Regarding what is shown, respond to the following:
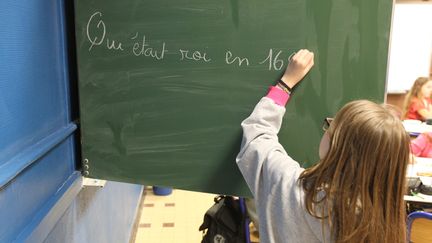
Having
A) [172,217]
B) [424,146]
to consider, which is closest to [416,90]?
[424,146]

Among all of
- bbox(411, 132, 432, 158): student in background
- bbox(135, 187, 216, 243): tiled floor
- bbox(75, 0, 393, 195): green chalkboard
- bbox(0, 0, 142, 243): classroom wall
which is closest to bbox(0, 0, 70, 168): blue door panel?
bbox(0, 0, 142, 243): classroom wall

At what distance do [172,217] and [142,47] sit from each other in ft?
9.04

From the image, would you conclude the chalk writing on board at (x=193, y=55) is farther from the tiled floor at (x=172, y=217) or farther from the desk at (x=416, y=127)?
the desk at (x=416, y=127)

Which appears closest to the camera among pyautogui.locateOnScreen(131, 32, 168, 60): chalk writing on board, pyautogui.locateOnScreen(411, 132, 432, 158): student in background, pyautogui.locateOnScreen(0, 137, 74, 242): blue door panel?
pyautogui.locateOnScreen(0, 137, 74, 242): blue door panel

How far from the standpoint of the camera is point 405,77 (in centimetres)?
567

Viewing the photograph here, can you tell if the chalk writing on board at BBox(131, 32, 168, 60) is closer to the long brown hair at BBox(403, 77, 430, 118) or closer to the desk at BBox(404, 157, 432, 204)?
the desk at BBox(404, 157, 432, 204)

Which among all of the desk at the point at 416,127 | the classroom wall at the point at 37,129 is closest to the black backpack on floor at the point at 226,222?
the classroom wall at the point at 37,129

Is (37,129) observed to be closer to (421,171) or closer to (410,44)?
(421,171)

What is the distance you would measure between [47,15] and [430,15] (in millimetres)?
5561

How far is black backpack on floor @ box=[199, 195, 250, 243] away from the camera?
2340 millimetres

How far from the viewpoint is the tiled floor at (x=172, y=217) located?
139 inches

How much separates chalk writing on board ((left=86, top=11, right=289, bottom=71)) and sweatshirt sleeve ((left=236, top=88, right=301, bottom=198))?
0.15m

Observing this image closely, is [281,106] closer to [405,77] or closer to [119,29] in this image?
[119,29]

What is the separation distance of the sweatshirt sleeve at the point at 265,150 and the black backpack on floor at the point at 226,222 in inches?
44.6
